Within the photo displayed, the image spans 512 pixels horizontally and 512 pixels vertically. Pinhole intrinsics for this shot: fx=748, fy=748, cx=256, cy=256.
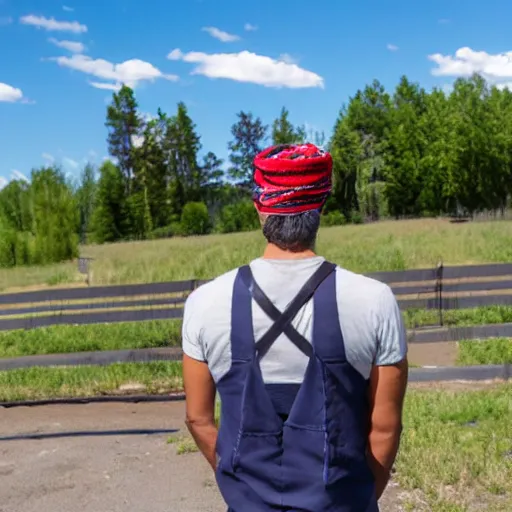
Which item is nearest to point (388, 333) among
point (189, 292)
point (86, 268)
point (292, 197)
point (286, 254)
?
point (286, 254)

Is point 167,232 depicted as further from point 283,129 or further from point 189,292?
point 189,292

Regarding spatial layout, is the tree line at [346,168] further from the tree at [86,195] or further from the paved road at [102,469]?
the paved road at [102,469]

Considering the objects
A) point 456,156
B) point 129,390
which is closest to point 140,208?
point 456,156

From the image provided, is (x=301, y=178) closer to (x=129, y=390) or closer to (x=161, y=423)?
(x=161, y=423)

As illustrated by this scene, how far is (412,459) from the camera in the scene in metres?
4.98

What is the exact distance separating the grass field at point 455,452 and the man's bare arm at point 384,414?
7.88 ft

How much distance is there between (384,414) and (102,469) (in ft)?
13.0

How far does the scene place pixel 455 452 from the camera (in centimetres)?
504

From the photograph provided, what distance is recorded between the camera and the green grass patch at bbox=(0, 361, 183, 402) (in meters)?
8.64

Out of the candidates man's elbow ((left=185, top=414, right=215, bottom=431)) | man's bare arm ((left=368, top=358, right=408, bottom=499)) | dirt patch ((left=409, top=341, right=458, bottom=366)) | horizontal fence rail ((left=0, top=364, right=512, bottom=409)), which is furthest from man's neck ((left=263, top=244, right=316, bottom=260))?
dirt patch ((left=409, top=341, right=458, bottom=366))

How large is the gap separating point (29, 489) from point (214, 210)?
70901 millimetres

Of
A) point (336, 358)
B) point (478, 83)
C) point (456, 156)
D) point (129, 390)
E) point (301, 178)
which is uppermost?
point (478, 83)

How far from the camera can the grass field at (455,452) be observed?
439cm

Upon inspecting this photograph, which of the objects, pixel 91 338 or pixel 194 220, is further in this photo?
pixel 194 220
